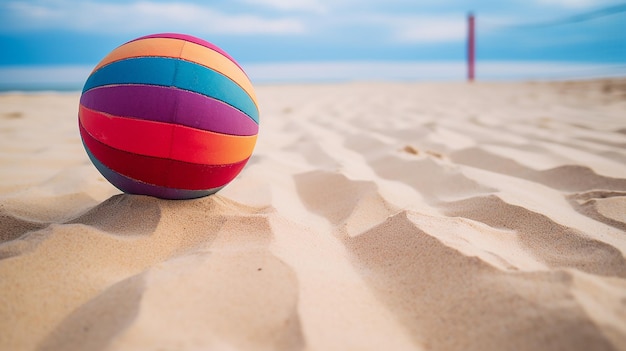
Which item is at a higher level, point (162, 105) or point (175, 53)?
point (175, 53)

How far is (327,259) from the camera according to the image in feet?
5.70

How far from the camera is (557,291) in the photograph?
4.21 feet

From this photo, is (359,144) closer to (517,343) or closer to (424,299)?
(424,299)

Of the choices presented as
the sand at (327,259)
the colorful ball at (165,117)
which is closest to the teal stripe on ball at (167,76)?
the colorful ball at (165,117)

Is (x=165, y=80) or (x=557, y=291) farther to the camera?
(x=165, y=80)

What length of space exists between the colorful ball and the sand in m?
0.18

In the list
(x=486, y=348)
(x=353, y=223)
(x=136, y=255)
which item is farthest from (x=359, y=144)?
(x=486, y=348)

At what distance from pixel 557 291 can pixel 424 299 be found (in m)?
0.39

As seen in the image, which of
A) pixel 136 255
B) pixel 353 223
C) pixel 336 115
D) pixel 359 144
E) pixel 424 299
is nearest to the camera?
pixel 424 299

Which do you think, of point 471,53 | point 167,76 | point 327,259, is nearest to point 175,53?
point 167,76

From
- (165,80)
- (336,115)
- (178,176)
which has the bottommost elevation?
(336,115)

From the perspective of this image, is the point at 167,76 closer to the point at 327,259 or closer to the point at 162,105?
the point at 162,105

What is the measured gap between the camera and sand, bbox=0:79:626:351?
1.22 meters

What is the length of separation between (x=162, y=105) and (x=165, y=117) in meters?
0.05
